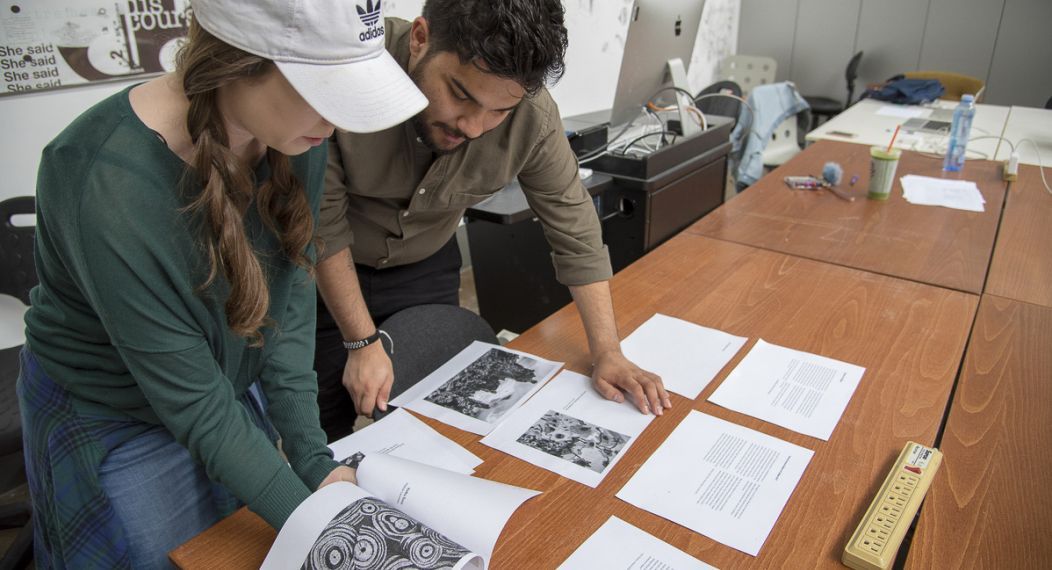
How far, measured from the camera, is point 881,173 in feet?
6.64

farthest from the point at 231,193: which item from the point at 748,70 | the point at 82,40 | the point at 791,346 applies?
the point at 748,70

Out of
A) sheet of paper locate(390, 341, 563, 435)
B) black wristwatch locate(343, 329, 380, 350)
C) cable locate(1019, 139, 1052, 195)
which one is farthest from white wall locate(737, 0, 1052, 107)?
black wristwatch locate(343, 329, 380, 350)

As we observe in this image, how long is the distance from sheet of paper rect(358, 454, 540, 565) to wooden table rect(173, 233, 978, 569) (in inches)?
1.6

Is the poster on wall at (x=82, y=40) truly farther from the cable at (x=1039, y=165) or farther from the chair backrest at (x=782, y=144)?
the chair backrest at (x=782, y=144)

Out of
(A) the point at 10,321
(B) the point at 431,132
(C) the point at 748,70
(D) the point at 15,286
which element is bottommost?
(A) the point at 10,321

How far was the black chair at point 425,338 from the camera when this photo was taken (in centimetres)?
131

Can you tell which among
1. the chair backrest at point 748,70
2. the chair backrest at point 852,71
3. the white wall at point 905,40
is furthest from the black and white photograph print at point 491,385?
the white wall at point 905,40

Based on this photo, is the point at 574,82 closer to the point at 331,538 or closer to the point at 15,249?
the point at 15,249

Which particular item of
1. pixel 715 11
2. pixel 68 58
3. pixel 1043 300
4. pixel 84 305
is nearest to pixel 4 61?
pixel 68 58

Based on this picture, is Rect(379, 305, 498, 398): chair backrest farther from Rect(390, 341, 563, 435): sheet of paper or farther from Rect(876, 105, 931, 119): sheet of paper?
Rect(876, 105, 931, 119): sheet of paper

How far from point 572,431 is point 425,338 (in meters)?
0.45

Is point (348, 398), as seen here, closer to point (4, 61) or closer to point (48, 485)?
point (48, 485)

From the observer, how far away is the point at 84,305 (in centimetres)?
78

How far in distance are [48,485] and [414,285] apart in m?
0.88
